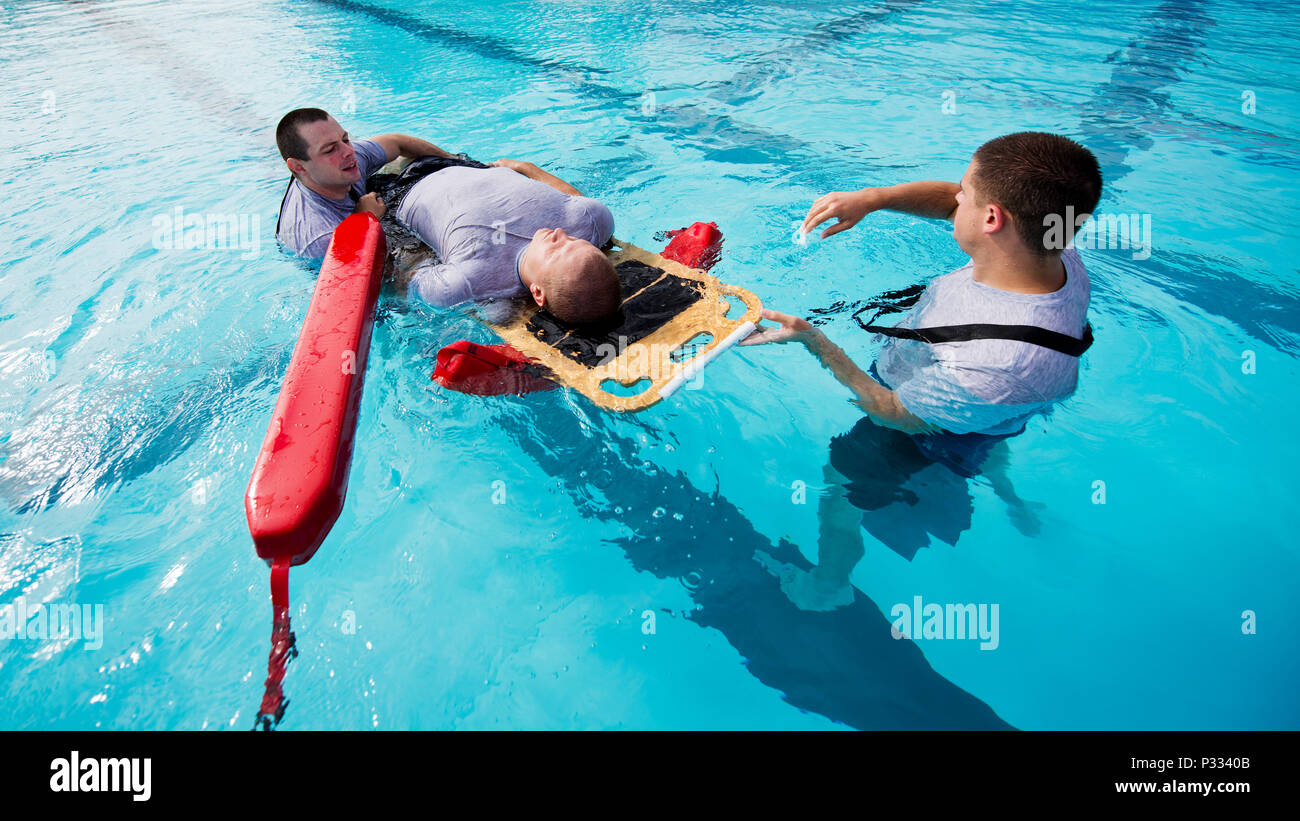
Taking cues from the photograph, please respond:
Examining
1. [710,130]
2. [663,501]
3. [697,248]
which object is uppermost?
[710,130]

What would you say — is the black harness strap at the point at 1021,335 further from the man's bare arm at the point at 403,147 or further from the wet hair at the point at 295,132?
the man's bare arm at the point at 403,147

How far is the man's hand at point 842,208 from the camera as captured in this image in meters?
2.47

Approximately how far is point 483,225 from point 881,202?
1.99 metres

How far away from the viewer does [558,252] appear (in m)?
3.00

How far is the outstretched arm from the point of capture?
6.95 ft

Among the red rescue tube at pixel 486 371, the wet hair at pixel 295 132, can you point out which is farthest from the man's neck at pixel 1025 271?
the wet hair at pixel 295 132

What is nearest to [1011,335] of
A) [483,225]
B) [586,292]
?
[586,292]

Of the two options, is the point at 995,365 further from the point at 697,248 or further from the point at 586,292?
the point at 697,248

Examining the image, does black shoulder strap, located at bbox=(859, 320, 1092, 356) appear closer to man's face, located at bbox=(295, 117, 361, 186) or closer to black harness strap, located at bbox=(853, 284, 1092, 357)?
black harness strap, located at bbox=(853, 284, 1092, 357)

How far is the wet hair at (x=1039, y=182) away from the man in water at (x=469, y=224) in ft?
5.50

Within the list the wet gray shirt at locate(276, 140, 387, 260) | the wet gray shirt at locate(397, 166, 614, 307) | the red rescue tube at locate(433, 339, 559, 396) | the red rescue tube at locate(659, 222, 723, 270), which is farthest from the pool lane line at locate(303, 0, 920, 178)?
the red rescue tube at locate(433, 339, 559, 396)

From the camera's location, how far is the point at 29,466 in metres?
2.92
